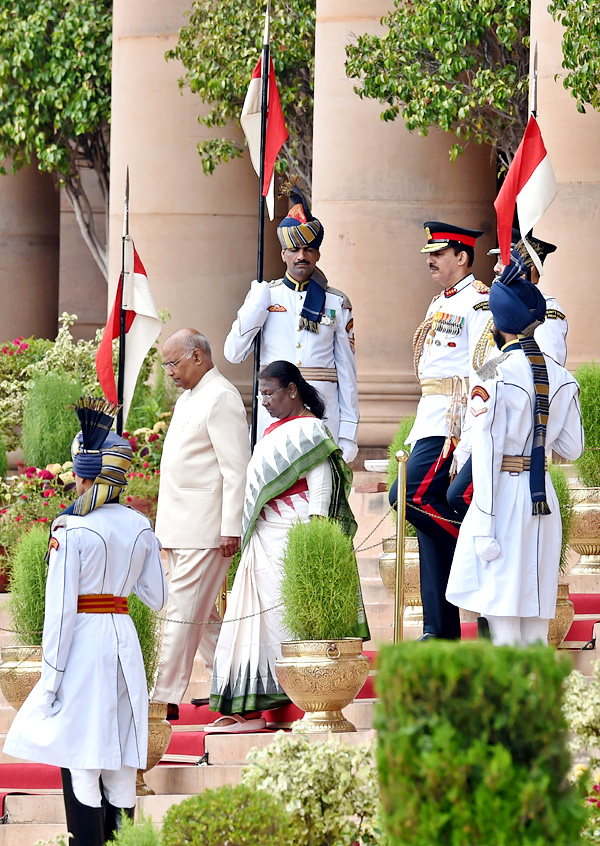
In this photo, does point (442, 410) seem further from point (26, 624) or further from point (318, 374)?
point (26, 624)

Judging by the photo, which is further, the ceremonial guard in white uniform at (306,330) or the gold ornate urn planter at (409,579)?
the gold ornate urn planter at (409,579)

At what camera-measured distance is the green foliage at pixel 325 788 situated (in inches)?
208

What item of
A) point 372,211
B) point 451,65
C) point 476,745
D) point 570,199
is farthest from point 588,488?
point 476,745

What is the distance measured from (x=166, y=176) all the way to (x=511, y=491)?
9.95m

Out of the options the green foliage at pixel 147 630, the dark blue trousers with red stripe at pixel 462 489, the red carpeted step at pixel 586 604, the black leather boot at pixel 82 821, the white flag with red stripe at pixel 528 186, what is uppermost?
the white flag with red stripe at pixel 528 186

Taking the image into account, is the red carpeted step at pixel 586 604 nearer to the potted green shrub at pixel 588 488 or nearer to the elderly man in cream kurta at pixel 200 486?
the potted green shrub at pixel 588 488

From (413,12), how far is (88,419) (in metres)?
7.53

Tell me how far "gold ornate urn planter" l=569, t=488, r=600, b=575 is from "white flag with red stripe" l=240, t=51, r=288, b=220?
247cm

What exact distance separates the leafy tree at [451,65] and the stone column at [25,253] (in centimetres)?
838

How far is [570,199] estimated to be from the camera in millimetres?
11445

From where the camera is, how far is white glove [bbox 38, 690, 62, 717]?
6.25 m

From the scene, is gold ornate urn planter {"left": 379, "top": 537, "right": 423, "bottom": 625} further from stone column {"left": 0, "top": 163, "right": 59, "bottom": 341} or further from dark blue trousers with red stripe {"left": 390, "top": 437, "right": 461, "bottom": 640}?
stone column {"left": 0, "top": 163, "right": 59, "bottom": 341}

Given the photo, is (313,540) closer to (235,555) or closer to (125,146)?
(235,555)

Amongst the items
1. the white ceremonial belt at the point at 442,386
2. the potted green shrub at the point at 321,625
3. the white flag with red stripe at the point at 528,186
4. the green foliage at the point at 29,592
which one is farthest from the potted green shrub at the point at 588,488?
the green foliage at the point at 29,592
